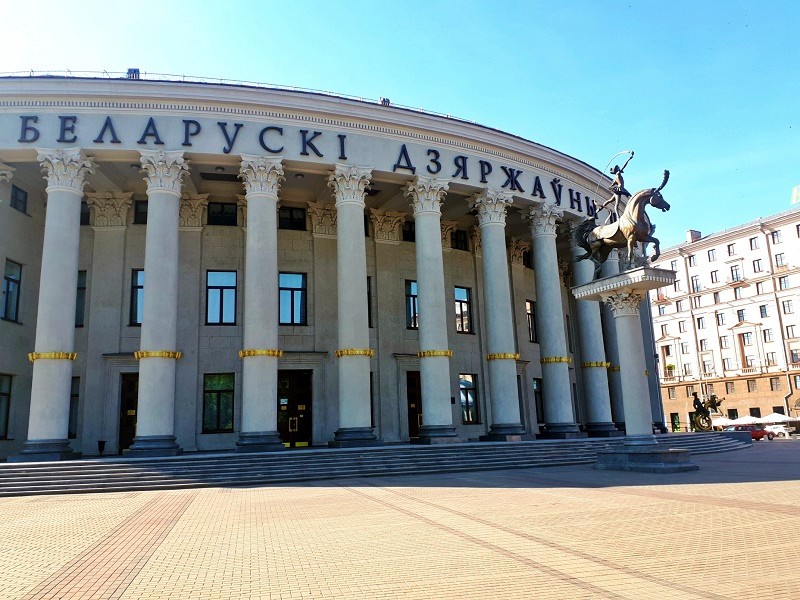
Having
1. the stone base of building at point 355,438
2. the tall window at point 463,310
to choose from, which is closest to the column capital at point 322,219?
the tall window at point 463,310

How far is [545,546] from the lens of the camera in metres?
9.23

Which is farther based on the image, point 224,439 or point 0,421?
point 224,439

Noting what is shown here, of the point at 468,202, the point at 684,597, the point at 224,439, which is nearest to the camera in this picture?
the point at 684,597

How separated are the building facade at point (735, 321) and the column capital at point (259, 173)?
58.6m

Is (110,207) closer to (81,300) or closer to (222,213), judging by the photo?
(81,300)

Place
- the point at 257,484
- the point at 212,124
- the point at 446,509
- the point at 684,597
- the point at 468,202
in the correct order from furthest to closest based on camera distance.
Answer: the point at 468,202
the point at 212,124
the point at 257,484
the point at 446,509
the point at 684,597

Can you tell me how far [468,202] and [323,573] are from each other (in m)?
27.3

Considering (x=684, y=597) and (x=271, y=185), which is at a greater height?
(x=271, y=185)

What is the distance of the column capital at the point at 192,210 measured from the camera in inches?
1237

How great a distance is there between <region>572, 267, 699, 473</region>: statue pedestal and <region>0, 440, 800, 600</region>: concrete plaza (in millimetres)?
3338

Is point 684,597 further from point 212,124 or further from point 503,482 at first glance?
point 212,124

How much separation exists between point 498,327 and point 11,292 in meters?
23.2

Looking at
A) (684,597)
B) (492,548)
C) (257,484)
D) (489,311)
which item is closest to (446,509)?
(492,548)

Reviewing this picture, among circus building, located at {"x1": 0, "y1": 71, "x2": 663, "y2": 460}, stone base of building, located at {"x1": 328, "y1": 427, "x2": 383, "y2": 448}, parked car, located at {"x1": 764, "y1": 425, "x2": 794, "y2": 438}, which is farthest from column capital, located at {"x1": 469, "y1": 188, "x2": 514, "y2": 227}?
parked car, located at {"x1": 764, "y1": 425, "x2": 794, "y2": 438}
